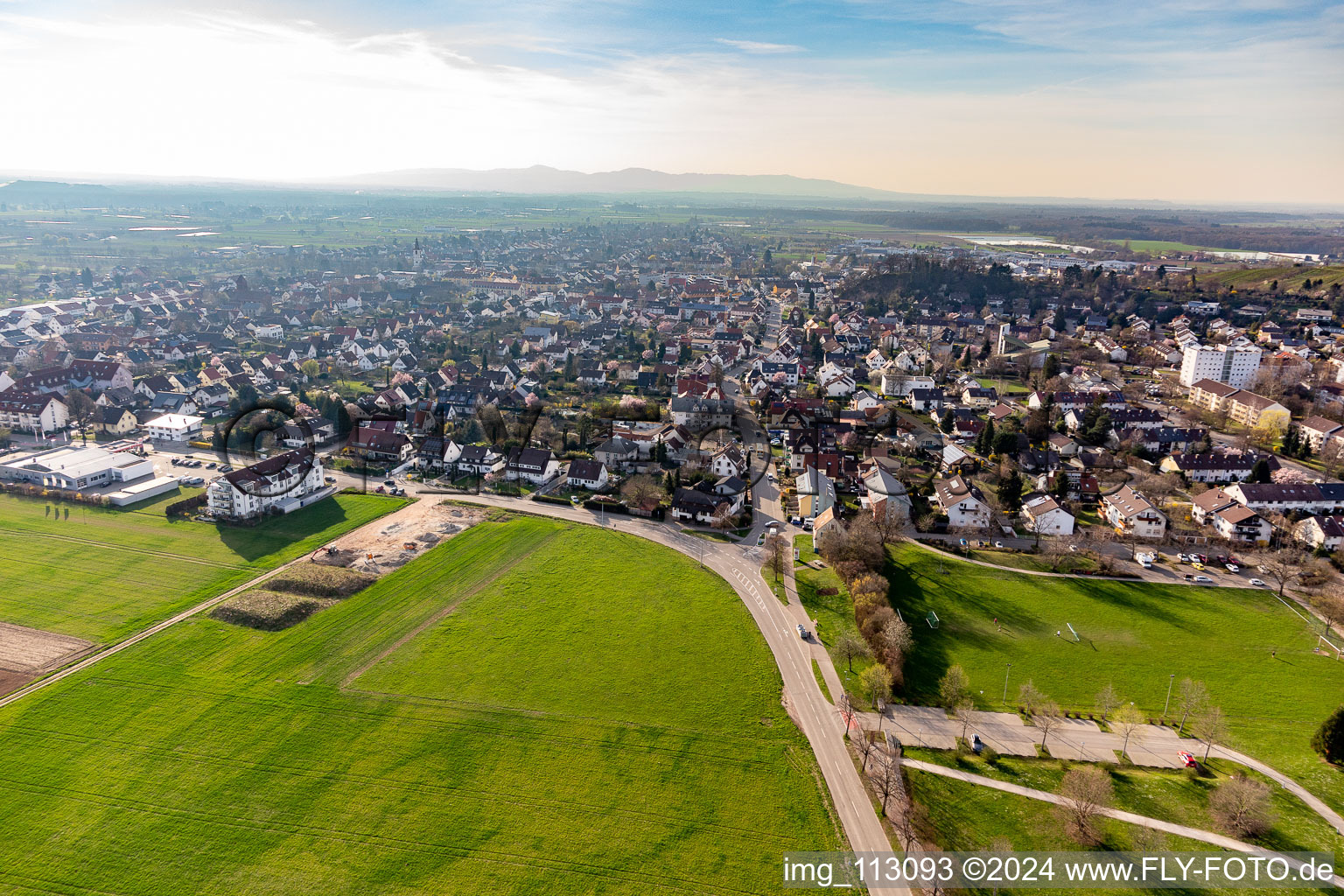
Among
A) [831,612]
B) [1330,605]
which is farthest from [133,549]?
[1330,605]

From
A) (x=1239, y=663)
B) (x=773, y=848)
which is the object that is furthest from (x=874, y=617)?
(x=1239, y=663)

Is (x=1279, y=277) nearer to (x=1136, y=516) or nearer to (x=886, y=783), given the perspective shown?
(x=1136, y=516)

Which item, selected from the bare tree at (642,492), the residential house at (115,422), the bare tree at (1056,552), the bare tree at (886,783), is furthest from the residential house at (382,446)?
the bare tree at (1056,552)

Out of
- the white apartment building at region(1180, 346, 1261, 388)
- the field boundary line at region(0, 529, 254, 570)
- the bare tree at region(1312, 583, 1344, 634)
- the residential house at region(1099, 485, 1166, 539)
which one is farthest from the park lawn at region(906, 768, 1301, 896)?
the white apartment building at region(1180, 346, 1261, 388)

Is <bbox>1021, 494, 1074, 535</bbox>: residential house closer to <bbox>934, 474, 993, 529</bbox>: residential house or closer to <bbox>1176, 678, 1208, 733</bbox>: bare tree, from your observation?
<bbox>934, 474, 993, 529</bbox>: residential house

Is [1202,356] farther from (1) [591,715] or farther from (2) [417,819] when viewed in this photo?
(2) [417,819]

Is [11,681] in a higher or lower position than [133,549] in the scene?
lower
